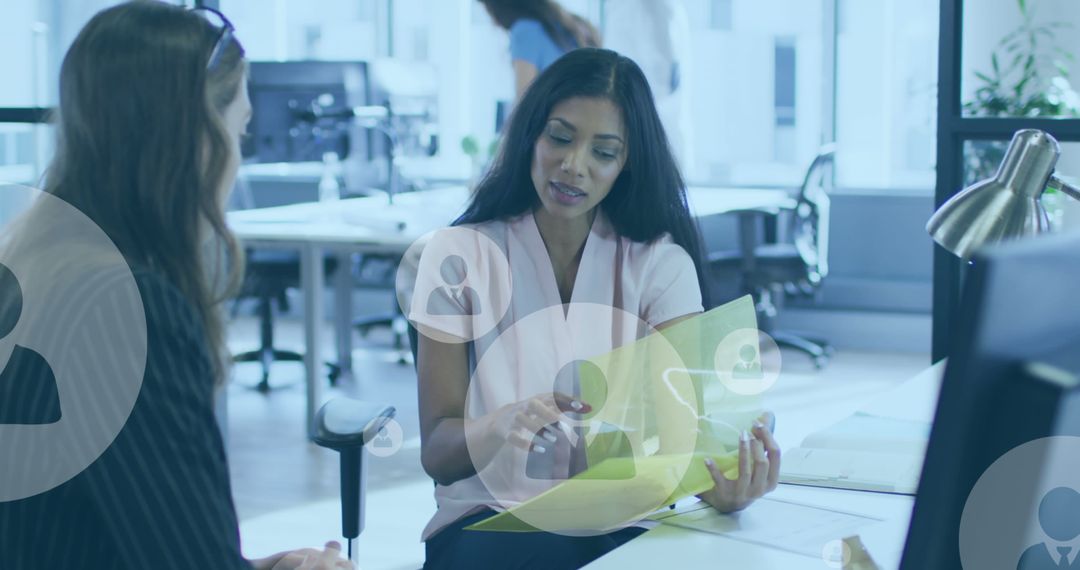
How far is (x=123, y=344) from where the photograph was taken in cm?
98

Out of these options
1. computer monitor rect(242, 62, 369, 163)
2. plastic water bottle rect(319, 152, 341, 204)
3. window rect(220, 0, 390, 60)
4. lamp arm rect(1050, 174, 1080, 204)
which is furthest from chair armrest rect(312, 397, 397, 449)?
window rect(220, 0, 390, 60)

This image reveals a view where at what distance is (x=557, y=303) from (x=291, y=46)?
5894mm

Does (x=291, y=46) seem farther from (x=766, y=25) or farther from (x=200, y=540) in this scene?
(x=200, y=540)

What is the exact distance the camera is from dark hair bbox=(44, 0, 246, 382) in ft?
3.50

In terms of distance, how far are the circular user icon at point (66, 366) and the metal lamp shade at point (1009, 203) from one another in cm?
91

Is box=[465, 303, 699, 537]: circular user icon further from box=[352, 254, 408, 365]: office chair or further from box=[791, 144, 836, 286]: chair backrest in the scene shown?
box=[352, 254, 408, 365]: office chair

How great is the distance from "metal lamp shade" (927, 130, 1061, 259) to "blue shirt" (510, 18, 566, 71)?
236 centimetres

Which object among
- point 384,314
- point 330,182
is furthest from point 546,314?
point 384,314

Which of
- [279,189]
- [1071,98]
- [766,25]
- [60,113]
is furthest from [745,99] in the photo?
[60,113]

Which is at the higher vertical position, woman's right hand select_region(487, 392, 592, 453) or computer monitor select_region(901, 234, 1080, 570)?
computer monitor select_region(901, 234, 1080, 570)

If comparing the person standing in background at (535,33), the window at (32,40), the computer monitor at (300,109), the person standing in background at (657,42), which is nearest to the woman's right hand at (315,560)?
the window at (32,40)

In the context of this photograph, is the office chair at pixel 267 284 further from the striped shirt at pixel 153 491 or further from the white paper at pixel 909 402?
the striped shirt at pixel 153 491

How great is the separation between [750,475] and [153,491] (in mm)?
643

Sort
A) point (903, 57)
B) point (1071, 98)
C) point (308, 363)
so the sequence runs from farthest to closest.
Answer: point (903, 57) < point (1071, 98) < point (308, 363)
